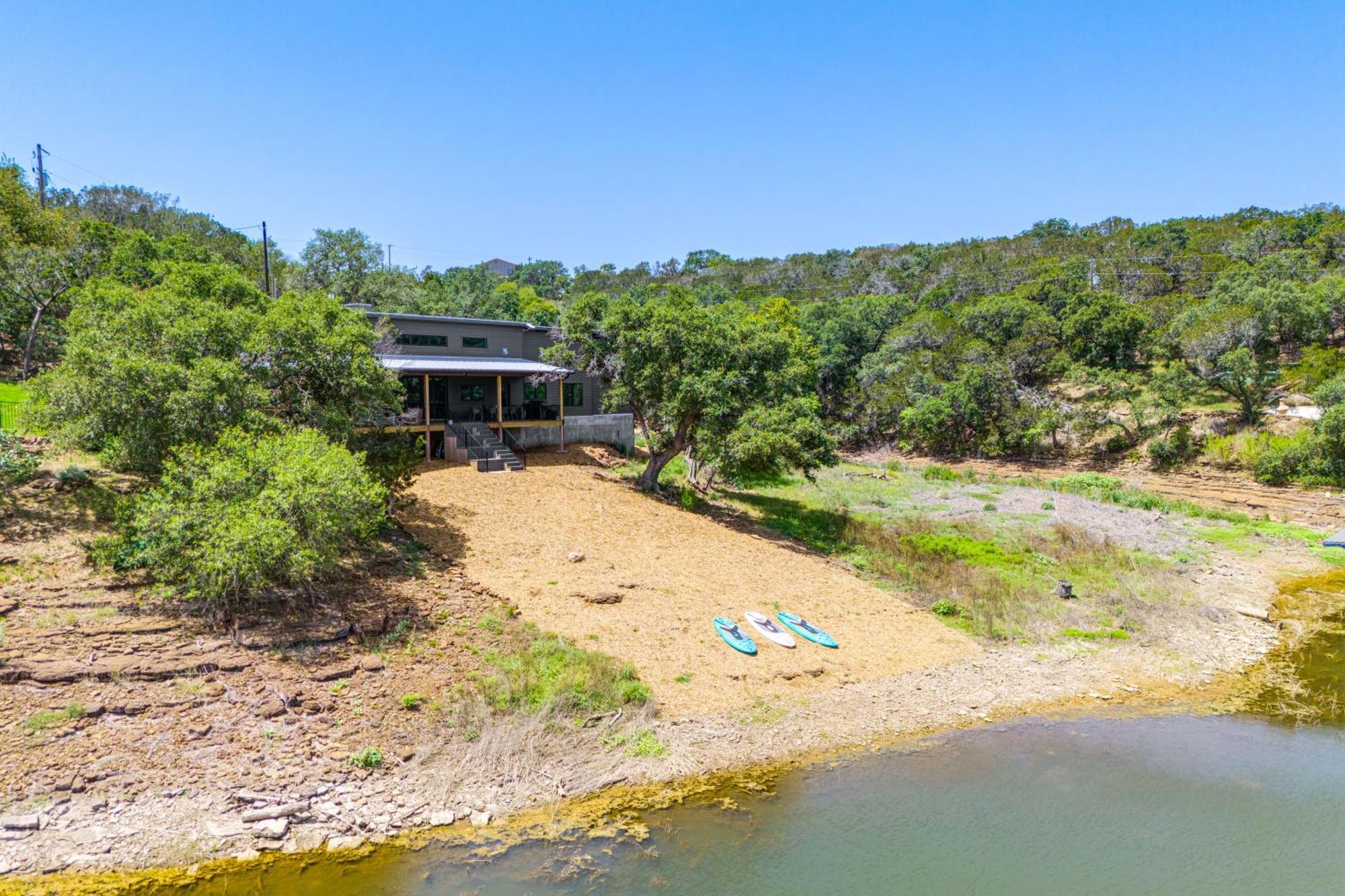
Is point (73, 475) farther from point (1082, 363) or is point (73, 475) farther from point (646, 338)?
point (1082, 363)

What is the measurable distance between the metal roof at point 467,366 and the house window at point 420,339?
0.48 meters

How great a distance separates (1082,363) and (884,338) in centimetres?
1247

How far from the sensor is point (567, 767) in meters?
10.1

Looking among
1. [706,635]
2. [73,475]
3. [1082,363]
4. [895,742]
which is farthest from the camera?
[1082,363]

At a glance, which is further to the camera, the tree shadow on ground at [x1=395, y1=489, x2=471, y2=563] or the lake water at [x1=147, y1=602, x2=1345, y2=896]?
the tree shadow on ground at [x1=395, y1=489, x2=471, y2=563]

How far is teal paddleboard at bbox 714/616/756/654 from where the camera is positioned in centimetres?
1352

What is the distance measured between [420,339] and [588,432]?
24.3ft

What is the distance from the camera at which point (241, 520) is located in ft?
38.6

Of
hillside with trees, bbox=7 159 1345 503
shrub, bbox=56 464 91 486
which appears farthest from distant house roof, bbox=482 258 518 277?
shrub, bbox=56 464 91 486

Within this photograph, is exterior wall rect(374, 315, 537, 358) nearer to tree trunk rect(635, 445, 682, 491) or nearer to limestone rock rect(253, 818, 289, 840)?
tree trunk rect(635, 445, 682, 491)

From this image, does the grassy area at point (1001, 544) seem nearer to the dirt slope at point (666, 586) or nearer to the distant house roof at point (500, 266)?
the dirt slope at point (666, 586)

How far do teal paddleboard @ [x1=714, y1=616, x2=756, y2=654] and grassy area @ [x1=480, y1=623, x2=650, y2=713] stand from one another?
229 centimetres

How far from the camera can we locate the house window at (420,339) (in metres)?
26.9

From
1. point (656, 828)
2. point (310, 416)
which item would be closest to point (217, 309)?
point (310, 416)
